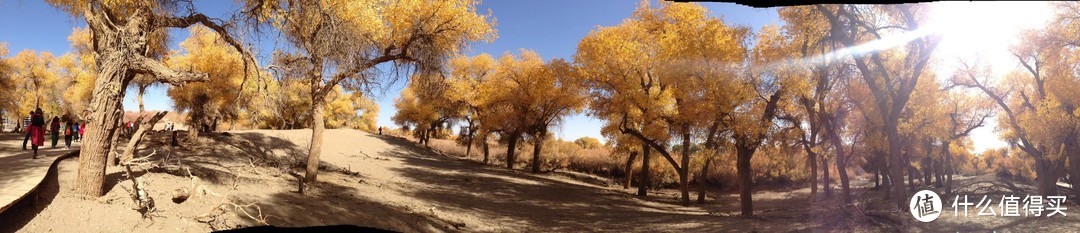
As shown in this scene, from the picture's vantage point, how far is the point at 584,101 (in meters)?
23.5

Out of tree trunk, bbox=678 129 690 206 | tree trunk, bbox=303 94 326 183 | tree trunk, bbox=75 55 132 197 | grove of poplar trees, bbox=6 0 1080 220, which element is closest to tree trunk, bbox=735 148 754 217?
grove of poplar trees, bbox=6 0 1080 220

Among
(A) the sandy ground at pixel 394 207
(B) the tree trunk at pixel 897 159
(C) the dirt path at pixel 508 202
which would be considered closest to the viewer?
(A) the sandy ground at pixel 394 207

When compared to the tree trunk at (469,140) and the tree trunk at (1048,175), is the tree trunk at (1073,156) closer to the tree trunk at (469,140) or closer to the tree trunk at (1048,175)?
the tree trunk at (1048,175)

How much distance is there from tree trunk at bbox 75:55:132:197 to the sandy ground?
0.27 m

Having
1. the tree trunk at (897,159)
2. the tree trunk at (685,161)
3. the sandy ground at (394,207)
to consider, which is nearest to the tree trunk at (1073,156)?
the sandy ground at (394,207)

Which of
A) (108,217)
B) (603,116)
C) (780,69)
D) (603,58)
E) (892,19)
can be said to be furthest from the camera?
(603,116)

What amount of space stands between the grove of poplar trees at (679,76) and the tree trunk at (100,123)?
0.02 m

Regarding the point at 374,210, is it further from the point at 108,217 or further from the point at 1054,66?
the point at 1054,66

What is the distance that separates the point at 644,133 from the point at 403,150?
20782 millimetres

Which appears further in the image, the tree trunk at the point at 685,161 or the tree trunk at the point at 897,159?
the tree trunk at the point at 685,161

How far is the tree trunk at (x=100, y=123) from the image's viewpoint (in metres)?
6.34

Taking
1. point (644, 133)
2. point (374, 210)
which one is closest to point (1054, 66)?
point (644, 133)

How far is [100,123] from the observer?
21.4ft

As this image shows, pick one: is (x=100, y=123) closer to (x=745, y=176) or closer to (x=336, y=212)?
(x=336, y=212)
